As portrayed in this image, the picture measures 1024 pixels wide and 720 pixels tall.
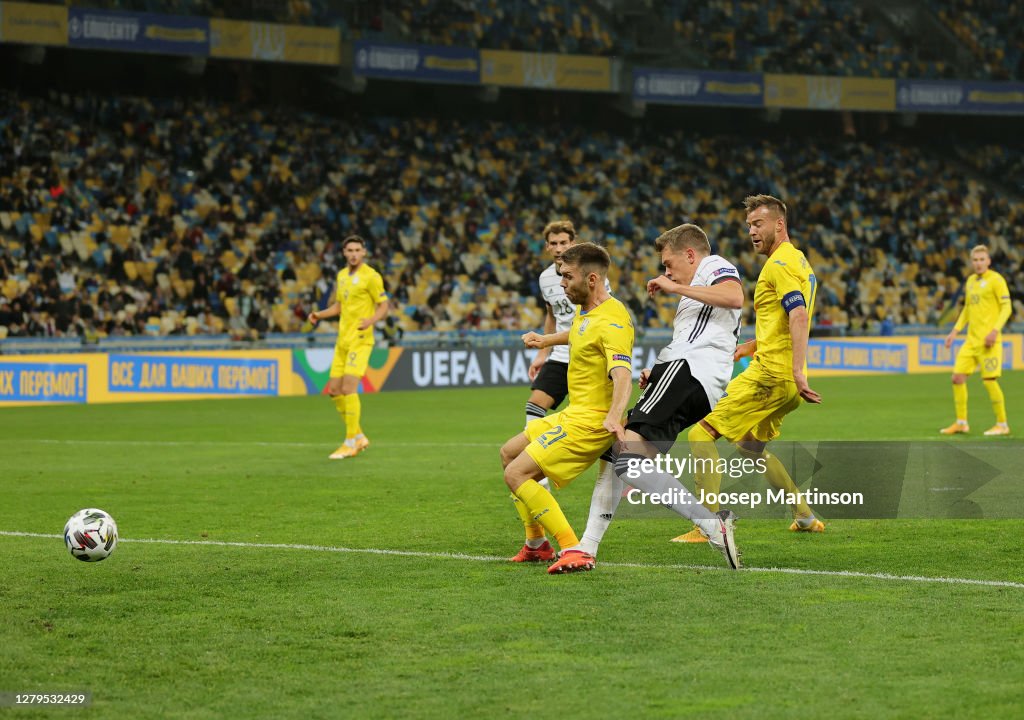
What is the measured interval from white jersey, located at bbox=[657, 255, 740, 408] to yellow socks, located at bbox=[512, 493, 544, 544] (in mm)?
1259

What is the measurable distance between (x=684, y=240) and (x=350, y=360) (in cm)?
773

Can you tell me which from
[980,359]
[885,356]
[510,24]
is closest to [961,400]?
[980,359]

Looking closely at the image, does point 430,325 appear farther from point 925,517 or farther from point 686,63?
point 925,517

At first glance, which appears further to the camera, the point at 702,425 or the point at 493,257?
the point at 493,257

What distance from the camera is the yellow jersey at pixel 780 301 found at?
8.28 metres

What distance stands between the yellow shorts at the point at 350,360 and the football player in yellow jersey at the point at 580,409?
770cm

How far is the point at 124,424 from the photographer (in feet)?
65.5

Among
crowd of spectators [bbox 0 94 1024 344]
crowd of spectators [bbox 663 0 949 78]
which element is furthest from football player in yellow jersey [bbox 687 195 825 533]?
crowd of spectators [bbox 663 0 949 78]

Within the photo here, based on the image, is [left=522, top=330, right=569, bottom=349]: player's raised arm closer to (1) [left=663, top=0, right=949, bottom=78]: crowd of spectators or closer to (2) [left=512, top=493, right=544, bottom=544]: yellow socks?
(2) [left=512, top=493, right=544, bottom=544]: yellow socks

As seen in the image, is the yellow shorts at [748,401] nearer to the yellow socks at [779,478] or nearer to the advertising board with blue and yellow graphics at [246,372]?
the yellow socks at [779,478]

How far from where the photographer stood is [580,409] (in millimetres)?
7328

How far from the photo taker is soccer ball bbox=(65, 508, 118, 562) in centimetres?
766

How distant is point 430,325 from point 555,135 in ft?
38.2

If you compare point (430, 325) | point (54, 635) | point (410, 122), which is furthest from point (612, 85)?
point (54, 635)
